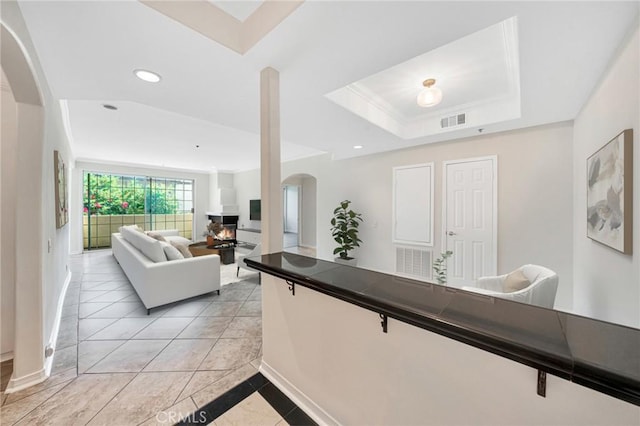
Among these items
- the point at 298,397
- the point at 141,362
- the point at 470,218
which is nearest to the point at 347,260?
the point at 470,218

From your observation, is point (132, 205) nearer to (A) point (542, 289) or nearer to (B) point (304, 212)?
(B) point (304, 212)

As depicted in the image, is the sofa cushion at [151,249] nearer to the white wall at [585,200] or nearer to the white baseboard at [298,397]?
the white baseboard at [298,397]

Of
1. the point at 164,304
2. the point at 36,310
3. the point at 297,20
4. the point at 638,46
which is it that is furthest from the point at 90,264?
the point at 638,46

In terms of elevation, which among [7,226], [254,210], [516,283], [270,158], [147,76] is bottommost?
[516,283]

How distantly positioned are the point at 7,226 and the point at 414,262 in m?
4.82

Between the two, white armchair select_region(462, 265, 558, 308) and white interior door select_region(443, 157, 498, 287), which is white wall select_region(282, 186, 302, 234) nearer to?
white interior door select_region(443, 157, 498, 287)

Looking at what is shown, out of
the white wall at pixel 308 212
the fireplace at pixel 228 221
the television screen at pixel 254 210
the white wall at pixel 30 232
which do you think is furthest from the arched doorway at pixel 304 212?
the white wall at pixel 30 232

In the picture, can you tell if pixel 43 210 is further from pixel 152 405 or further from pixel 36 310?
pixel 152 405

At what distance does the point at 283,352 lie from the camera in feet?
5.57

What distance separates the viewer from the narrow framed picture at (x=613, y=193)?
1.35 meters

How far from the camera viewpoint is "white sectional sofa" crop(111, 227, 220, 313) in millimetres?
2795

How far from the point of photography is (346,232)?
4543 mm

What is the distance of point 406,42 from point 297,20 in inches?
27.9

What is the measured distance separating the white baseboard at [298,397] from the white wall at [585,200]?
73.3 inches
